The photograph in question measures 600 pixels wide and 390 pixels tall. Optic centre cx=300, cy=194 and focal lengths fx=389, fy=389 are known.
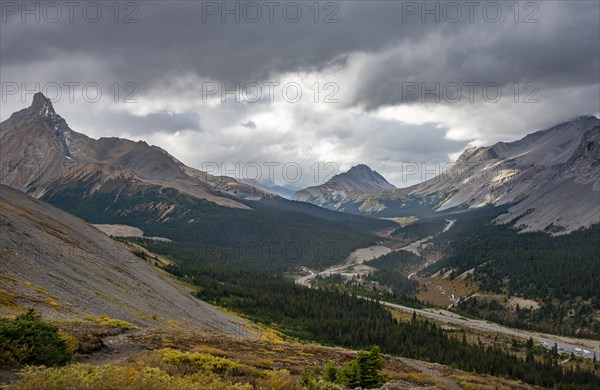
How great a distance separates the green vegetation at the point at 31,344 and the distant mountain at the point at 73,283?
16.3 metres

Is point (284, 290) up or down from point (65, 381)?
down

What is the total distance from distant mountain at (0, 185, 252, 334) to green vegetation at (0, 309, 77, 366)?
16.3 metres

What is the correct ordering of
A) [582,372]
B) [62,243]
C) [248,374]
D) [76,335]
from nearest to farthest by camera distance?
[248,374] → [76,335] → [62,243] → [582,372]

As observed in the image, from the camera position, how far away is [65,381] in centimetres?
1353

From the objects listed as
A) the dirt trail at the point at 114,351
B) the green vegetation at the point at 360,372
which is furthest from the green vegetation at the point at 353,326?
the dirt trail at the point at 114,351

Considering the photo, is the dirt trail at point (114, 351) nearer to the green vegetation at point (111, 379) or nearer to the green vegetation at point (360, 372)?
the green vegetation at point (111, 379)

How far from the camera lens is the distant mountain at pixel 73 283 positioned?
42969 millimetres

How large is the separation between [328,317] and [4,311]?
112 m

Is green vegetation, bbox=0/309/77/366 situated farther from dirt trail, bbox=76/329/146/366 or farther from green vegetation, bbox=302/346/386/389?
green vegetation, bbox=302/346/386/389

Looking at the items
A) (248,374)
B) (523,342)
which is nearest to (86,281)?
(248,374)

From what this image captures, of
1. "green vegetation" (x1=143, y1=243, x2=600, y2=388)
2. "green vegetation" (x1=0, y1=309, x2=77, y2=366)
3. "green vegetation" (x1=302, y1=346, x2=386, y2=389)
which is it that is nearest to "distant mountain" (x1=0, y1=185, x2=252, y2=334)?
"green vegetation" (x1=0, y1=309, x2=77, y2=366)

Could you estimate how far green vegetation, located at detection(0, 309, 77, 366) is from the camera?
18.9m

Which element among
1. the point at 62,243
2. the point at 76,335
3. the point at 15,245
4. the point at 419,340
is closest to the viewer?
the point at 76,335

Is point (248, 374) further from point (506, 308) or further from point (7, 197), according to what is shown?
point (506, 308)
